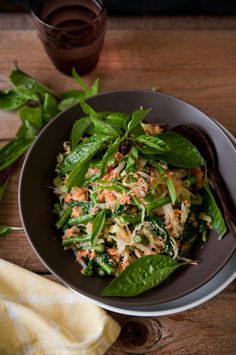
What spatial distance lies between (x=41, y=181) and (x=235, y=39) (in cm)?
92

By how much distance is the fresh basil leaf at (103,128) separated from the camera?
3.77ft

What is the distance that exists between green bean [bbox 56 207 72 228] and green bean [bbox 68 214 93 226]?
0.02 meters

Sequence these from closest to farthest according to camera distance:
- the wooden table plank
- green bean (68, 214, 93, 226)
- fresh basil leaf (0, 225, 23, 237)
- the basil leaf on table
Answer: the basil leaf on table < green bean (68, 214, 93, 226) < fresh basil leaf (0, 225, 23, 237) < the wooden table plank

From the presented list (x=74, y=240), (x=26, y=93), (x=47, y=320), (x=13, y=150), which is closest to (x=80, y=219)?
(x=74, y=240)

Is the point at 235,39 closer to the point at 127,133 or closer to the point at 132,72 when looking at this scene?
the point at 132,72

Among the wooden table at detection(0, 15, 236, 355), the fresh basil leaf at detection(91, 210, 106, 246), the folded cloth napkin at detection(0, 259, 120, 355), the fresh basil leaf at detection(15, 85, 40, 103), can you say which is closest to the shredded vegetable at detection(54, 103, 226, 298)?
the fresh basil leaf at detection(91, 210, 106, 246)

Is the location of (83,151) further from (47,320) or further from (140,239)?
(47,320)

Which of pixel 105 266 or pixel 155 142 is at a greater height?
pixel 155 142

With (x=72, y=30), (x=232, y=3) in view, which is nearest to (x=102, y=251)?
(x=72, y=30)

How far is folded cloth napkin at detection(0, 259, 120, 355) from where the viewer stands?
3.82 feet

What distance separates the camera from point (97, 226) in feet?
3.76

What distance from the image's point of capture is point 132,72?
1633 mm

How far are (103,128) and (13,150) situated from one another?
0.43m

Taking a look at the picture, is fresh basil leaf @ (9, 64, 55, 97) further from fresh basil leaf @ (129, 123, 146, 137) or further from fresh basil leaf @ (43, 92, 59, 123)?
fresh basil leaf @ (129, 123, 146, 137)
